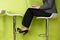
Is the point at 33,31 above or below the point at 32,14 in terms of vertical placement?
below

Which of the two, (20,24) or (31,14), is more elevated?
(31,14)

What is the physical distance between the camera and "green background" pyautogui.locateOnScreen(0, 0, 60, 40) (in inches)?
105

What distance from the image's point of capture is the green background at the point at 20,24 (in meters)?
2.66

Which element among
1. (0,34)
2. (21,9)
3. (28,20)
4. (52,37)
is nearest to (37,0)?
(21,9)

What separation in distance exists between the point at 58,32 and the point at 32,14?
0.68m

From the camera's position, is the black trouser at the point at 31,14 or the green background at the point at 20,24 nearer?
the black trouser at the point at 31,14

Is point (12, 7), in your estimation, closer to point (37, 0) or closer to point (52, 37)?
point (37, 0)

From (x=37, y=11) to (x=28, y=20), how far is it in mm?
190

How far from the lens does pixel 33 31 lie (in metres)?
2.72

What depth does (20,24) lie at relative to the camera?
2.71 m

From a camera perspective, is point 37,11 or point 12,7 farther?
point 12,7

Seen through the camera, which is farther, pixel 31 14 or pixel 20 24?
pixel 20 24

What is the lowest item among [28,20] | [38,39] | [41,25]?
[38,39]

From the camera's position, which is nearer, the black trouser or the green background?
the black trouser
